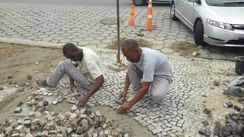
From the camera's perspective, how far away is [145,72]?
4824 mm

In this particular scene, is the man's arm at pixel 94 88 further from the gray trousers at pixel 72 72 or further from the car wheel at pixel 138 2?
the car wheel at pixel 138 2

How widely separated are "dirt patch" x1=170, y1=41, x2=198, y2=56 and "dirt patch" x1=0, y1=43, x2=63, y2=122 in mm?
2793

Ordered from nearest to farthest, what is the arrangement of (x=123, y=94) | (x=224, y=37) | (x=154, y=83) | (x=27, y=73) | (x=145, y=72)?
(x=145, y=72) < (x=154, y=83) < (x=123, y=94) < (x=27, y=73) < (x=224, y=37)

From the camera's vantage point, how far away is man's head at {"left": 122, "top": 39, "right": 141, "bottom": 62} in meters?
4.64

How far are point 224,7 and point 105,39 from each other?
3.12 meters

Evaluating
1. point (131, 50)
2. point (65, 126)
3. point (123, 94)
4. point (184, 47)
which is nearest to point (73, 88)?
point (123, 94)

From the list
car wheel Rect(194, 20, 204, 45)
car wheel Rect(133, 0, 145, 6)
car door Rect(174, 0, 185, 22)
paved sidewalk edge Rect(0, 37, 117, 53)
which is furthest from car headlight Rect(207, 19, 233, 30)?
car wheel Rect(133, 0, 145, 6)

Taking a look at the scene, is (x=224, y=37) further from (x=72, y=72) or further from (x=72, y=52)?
(x=72, y=52)

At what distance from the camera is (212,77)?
6535 millimetres

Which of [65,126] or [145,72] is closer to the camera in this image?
[65,126]

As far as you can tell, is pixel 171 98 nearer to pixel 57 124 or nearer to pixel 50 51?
pixel 57 124

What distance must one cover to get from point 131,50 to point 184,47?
13.2ft

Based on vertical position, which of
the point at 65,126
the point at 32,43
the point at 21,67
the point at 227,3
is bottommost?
the point at 65,126

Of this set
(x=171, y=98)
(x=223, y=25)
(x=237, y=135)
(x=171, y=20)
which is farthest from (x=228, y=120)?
(x=171, y=20)
